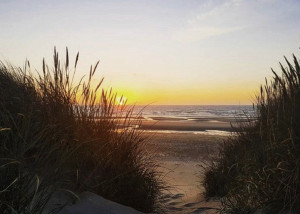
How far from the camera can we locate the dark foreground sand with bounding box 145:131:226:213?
561 centimetres

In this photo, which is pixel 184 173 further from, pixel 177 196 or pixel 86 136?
pixel 86 136

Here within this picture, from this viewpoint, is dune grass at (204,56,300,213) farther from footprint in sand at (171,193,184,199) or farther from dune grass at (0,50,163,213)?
footprint in sand at (171,193,184,199)

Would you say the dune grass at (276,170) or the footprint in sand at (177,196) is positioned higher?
the dune grass at (276,170)

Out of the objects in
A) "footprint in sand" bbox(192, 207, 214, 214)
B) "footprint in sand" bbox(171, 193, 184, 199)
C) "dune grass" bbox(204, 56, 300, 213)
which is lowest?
"footprint in sand" bbox(171, 193, 184, 199)

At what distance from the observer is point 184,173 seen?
9227 millimetres

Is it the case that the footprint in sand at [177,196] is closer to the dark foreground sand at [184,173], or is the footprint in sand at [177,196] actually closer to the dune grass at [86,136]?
the dark foreground sand at [184,173]

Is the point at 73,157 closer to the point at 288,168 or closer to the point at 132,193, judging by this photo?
the point at 132,193

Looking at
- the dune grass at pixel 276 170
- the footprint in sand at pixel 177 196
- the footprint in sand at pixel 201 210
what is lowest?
the footprint in sand at pixel 177 196

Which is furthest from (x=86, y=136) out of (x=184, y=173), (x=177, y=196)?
(x=184, y=173)

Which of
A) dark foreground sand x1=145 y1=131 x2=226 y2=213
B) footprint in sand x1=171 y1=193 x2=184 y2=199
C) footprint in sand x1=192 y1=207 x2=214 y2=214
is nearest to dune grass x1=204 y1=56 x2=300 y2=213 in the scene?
footprint in sand x1=192 y1=207 x2=214 y2=214

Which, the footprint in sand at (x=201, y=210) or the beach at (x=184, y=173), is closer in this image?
the footprint in sand at (x=201, y=210)

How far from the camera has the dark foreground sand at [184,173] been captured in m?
5.61

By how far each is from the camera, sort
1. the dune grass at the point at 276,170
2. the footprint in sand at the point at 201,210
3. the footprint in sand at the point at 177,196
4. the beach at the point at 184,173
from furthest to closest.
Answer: the footprint in sand at the point at 177,196 < the beach at the point at 184,173 < the footprint in sand at the point at 201,210 < the dune grass at the point at 276,170

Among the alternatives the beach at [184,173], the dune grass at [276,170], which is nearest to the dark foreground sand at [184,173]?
the beach at [184,173]
